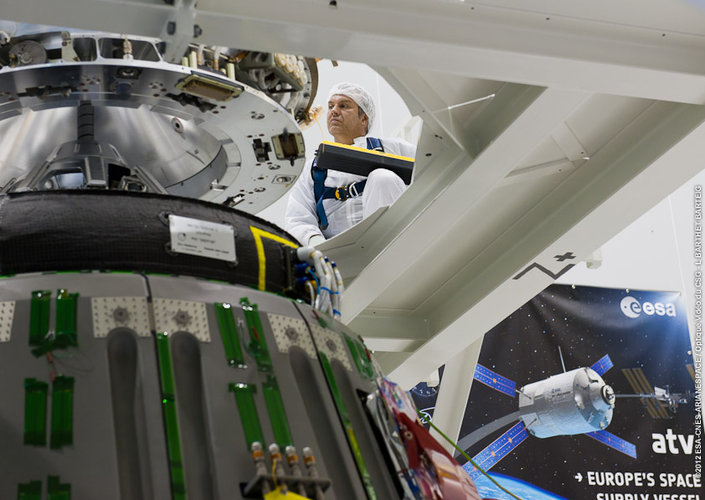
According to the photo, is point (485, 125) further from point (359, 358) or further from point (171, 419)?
point (171, 419)

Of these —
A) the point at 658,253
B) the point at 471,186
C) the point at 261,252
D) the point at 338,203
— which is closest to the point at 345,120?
the point at 338,203

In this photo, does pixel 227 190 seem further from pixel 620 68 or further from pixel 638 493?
pixel 638 493

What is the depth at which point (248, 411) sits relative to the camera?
98.9 inches

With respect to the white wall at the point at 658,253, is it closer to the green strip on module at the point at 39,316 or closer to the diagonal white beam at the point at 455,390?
the diagonal white beam at the point at 455,390

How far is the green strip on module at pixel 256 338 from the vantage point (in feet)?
8.66

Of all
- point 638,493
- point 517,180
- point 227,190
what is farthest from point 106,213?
point 638,493

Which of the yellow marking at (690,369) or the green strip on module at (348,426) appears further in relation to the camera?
the yellow marking at (690,369)

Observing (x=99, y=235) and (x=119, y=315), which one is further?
(x=99, y=235)

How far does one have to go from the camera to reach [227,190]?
4008 mm

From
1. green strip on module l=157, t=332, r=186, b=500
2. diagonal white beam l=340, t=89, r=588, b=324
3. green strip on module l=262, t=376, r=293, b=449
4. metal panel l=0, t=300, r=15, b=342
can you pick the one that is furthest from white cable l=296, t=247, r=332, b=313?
diagonal white beam l=340, t=89, r=588, b=324

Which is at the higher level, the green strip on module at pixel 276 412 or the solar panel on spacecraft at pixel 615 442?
the solar panel on spacecraft at pixel 615 442

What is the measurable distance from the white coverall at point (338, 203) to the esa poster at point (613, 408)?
2999 millimetres

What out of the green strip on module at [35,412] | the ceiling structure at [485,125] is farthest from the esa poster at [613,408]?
the green strip on module at [35,412]

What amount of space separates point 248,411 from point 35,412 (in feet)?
1.71
